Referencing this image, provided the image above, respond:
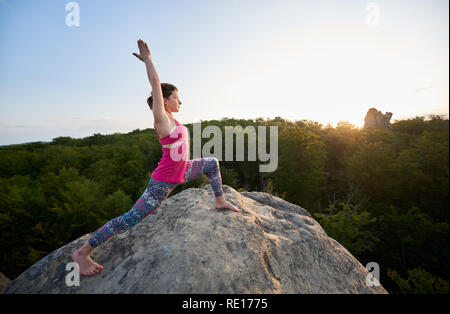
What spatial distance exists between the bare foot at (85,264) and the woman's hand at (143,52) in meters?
2.49

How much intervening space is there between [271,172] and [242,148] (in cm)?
614

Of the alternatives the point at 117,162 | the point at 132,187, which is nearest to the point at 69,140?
the point at 117,162

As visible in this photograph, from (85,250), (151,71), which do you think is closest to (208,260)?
(85,250)

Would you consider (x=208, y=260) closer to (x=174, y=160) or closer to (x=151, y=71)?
(x=174, y=160)

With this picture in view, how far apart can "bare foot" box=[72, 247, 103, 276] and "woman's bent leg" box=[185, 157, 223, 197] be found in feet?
5.23

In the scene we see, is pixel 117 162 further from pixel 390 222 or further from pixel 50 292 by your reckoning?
pixel 390 222

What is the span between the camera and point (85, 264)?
8.45 ft

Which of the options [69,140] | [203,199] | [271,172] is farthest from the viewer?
[69,140]

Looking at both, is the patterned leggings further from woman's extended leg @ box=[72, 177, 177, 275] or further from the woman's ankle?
the woman's ankle

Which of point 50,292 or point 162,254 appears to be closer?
point 162,254

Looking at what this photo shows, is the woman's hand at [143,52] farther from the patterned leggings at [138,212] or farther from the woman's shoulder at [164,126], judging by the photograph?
the patterned leggings at [138,212]

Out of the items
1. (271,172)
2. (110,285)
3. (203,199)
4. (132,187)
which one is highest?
(203,199)

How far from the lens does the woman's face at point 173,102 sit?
244 cm
